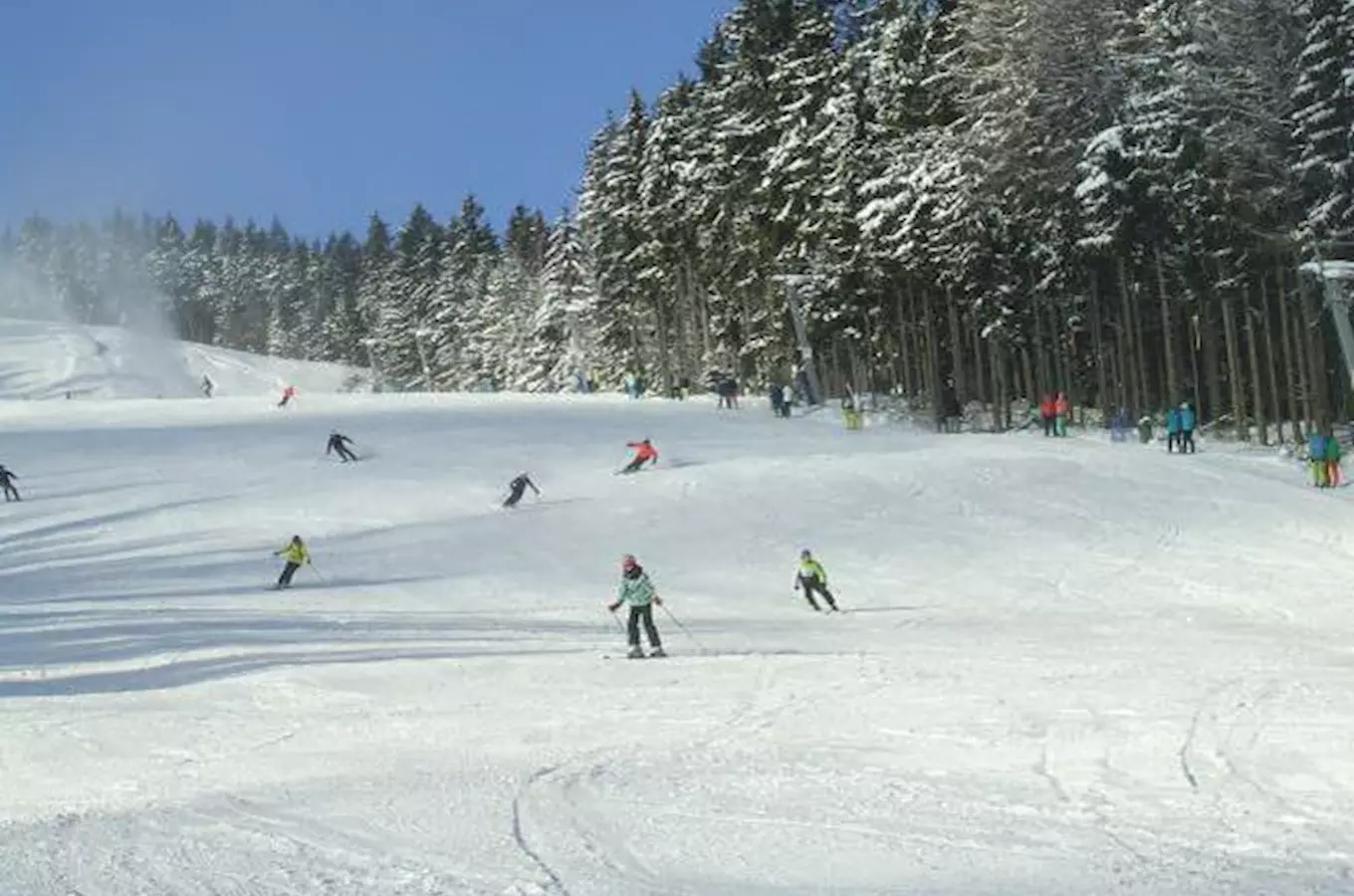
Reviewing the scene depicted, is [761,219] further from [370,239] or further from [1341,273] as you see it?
[370,239]

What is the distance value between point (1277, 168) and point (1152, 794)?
3241 cm

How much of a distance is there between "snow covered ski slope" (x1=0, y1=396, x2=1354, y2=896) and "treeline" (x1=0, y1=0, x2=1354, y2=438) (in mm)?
7056

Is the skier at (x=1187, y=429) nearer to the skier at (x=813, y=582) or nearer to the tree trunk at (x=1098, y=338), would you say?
the tree trunk at (x=1098, y=338)

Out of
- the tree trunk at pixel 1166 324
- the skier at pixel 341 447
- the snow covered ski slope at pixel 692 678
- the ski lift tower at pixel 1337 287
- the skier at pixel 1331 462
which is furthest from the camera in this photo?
the skier at pixel 341 447

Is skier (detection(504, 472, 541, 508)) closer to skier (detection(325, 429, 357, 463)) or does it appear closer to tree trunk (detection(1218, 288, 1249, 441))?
skier (detection(325, 429, 357, 463))

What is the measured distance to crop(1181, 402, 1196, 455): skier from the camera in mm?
38500

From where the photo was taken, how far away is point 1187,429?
38531 millimetres

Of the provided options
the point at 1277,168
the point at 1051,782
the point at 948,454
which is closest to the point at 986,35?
the point at 1277,168

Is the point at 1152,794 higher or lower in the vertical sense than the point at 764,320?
lower

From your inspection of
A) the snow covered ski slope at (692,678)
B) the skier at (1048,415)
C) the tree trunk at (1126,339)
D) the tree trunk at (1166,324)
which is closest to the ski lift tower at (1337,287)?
the snow covered ski slope at (692,678)

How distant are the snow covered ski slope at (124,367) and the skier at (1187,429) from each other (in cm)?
7641

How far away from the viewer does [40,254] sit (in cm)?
18575

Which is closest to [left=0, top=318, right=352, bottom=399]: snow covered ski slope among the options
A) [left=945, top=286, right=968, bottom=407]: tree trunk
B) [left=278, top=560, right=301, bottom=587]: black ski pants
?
[left=945, top=286, right=968, bottom=407]: tree trunk

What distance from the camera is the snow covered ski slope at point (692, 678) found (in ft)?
27.6
